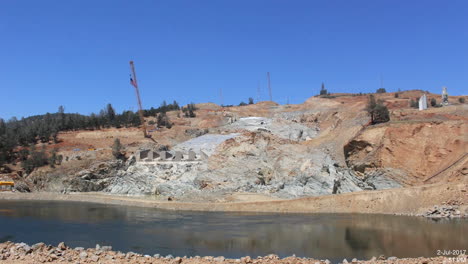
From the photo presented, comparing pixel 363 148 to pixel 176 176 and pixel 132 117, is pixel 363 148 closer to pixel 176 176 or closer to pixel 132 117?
pixel 176 176

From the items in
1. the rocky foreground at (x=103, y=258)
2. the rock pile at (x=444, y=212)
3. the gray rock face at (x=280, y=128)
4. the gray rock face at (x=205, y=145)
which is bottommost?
the rock pile at (x=444, y=212)

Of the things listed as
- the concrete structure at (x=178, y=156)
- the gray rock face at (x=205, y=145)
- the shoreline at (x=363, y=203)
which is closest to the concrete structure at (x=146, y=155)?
the concrete structure at (x=178, y=156)

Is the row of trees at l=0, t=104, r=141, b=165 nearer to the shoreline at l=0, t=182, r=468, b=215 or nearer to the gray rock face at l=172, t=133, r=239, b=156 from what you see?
the gray rock face at l=172, t=133, r=239, b=156

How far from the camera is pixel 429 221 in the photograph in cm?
2878

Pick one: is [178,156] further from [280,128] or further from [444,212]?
[444,212]

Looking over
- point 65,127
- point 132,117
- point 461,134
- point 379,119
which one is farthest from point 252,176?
point 65,127

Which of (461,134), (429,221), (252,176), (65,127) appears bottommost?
(429,221)

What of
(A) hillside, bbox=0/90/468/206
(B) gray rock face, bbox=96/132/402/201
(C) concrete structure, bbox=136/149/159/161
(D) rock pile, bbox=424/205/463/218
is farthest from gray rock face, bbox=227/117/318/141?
(D) rock pile, bbox=424/205/463/218

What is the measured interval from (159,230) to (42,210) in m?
19.4

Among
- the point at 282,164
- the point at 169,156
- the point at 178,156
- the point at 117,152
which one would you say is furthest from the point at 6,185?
the point at 282,164

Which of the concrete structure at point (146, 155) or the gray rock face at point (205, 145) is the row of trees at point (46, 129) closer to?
the concrete structure at point (146, 155)

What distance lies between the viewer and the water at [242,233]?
2056cm

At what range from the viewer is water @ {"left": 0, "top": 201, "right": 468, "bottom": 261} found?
810 inches

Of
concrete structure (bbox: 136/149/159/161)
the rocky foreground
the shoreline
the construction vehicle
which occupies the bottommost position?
the shoreline
